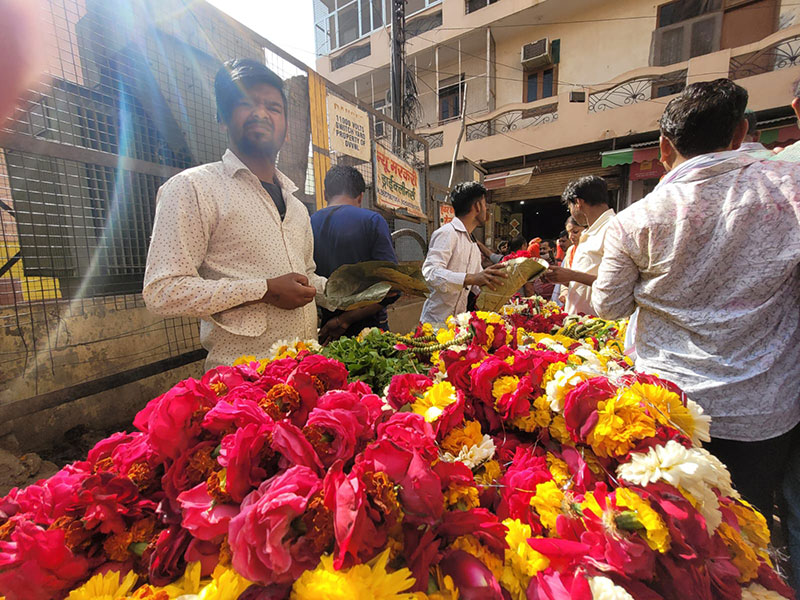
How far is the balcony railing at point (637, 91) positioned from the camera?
346 inches

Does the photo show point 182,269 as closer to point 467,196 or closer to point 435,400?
point 435,400

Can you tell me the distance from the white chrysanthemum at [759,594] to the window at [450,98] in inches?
557

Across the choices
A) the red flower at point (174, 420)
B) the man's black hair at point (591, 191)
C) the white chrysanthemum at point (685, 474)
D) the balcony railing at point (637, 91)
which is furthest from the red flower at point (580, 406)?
the balcony railing at point (637, 91)

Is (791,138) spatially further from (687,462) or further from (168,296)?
(168,296)

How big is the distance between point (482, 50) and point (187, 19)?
1284 cm

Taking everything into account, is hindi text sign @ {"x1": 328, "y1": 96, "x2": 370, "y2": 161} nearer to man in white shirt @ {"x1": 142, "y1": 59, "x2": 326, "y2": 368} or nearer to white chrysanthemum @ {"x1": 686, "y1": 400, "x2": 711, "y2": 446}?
man in white shirt @ {"x1": 142, "y1": 59, "x2": 326, "y2": 368}

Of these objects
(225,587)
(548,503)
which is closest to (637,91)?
(548,503)

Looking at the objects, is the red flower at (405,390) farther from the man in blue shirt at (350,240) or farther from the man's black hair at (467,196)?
the man's black hair at (467,196)

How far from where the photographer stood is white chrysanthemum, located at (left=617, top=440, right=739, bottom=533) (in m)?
0.57

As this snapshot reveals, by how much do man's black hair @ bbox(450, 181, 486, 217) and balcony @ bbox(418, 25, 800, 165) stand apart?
842 centimetres

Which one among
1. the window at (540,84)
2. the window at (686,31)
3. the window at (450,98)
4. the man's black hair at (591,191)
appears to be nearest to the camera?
the man's black hair at (591,191)

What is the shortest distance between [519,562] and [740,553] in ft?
1.26

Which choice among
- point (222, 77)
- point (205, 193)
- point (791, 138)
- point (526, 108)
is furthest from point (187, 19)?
point (791, 138)

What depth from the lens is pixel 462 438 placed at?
2.45 ft
